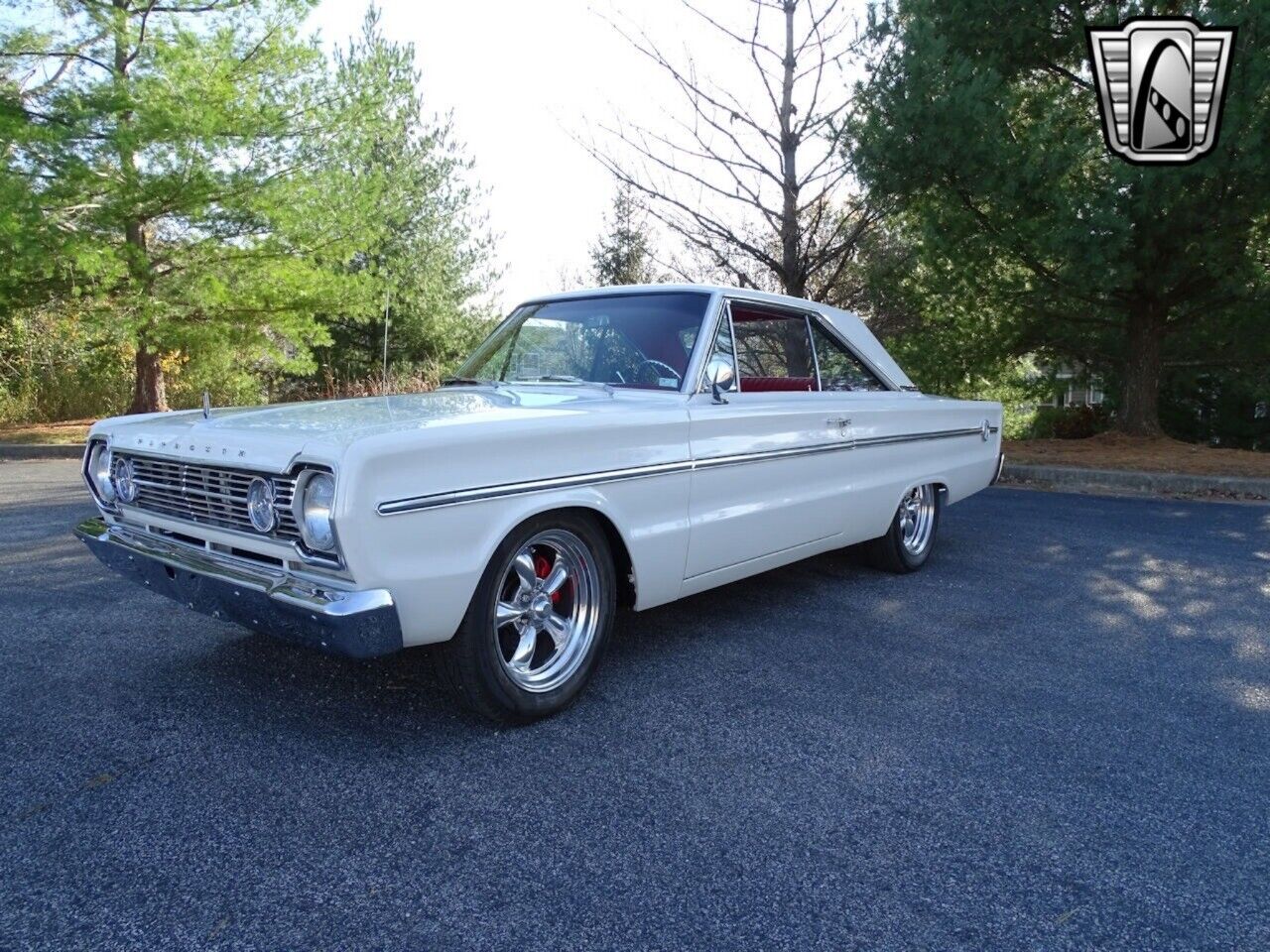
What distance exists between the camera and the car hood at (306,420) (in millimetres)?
2529

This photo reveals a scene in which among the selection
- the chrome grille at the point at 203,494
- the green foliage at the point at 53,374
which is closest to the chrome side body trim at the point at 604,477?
the chrome grille at the point at 203,494

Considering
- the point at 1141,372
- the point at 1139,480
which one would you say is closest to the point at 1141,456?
the point at 1139,480

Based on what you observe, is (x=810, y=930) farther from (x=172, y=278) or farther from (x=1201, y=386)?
(x=1201, y=386)

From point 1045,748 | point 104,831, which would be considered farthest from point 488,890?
point 1045,748

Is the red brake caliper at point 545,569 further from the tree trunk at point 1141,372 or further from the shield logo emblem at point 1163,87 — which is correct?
the tree trunk at point 1141,372

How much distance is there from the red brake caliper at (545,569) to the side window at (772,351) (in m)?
1.37

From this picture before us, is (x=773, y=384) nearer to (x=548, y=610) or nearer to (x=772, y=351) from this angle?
(x=772, y=351)

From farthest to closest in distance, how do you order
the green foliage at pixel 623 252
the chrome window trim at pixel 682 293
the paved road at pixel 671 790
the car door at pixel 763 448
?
1. the green foliage at pixel 623 252
2. the chrome window trim at pixel 682 293
3. the car door at pixel 763 448
4. the paved road at pixel 671 790

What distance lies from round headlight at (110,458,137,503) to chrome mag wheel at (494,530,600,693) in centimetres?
142

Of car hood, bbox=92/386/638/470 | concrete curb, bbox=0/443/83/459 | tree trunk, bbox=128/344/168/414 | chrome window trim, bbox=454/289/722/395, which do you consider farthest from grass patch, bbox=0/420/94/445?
car hood, bbox=92/386/638/470

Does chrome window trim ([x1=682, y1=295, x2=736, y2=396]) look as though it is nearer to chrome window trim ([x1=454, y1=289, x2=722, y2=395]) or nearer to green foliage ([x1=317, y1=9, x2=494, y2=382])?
chrome window trim ([x1=454, y1=289, x2=722, y2=395])

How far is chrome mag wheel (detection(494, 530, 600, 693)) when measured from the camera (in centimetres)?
289

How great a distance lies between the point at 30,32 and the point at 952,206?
1414cm

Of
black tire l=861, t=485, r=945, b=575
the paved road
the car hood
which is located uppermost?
the car hood
